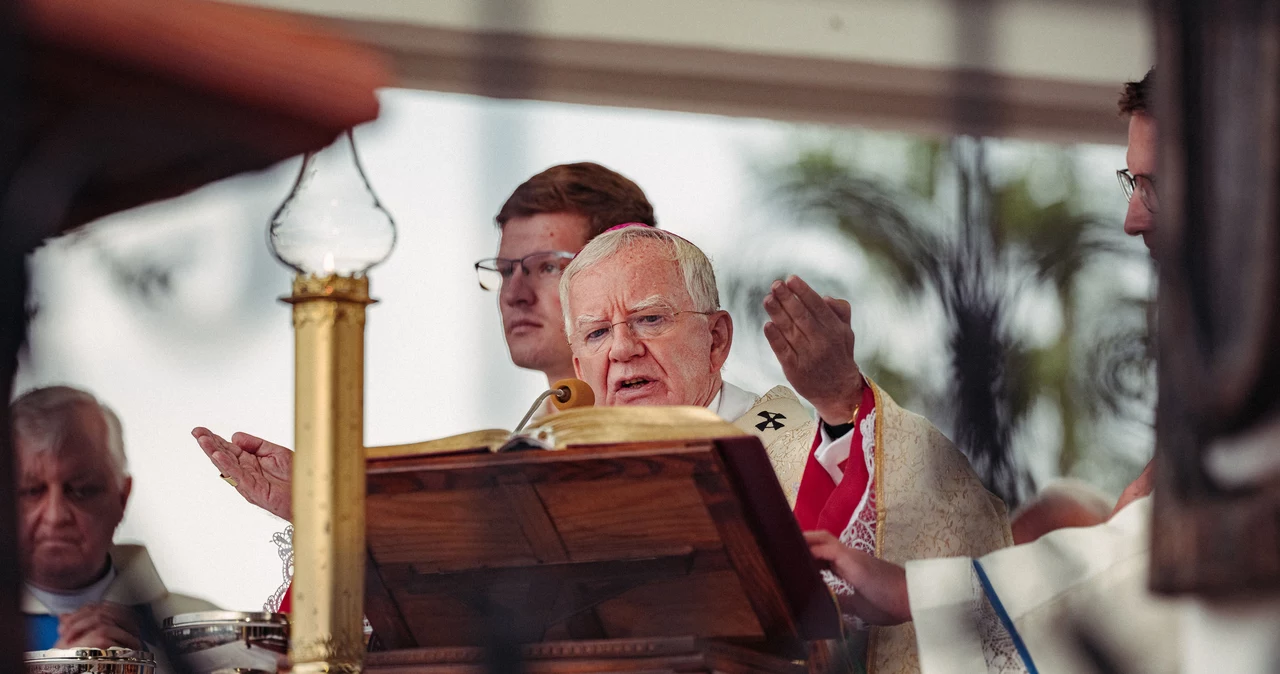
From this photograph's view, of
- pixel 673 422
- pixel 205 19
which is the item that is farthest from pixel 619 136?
pixel 205 19

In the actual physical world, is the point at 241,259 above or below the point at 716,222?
below

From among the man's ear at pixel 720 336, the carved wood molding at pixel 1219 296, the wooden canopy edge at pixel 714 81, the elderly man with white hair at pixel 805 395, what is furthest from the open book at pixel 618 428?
the wooden canopy edge at pixel 714 81

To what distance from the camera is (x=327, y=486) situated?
6.67ft

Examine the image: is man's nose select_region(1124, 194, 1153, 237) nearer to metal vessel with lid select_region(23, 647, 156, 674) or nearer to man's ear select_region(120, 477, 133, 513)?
metal vessel with lid select_region(23, 647, 156, 674)

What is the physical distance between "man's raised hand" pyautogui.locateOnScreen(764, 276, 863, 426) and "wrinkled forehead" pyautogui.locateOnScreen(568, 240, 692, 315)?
65 centimetres

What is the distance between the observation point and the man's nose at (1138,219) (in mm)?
3146

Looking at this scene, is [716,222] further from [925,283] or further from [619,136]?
[925,283]

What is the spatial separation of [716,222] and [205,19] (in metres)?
6.08

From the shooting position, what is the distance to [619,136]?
8000 millimetres

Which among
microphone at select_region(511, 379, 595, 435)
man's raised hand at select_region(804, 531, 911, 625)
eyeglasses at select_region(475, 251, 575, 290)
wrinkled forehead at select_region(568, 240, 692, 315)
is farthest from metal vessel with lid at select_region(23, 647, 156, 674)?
eyeglasses at select_region(475, 251, 575, 290)

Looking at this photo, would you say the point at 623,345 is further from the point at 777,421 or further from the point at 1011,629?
the point at 1011,629

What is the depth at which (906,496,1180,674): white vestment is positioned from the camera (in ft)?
8.65

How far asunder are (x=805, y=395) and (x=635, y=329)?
0.65 metres

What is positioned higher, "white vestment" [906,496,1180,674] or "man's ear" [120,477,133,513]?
"man's ear" [120,477,133,513]
